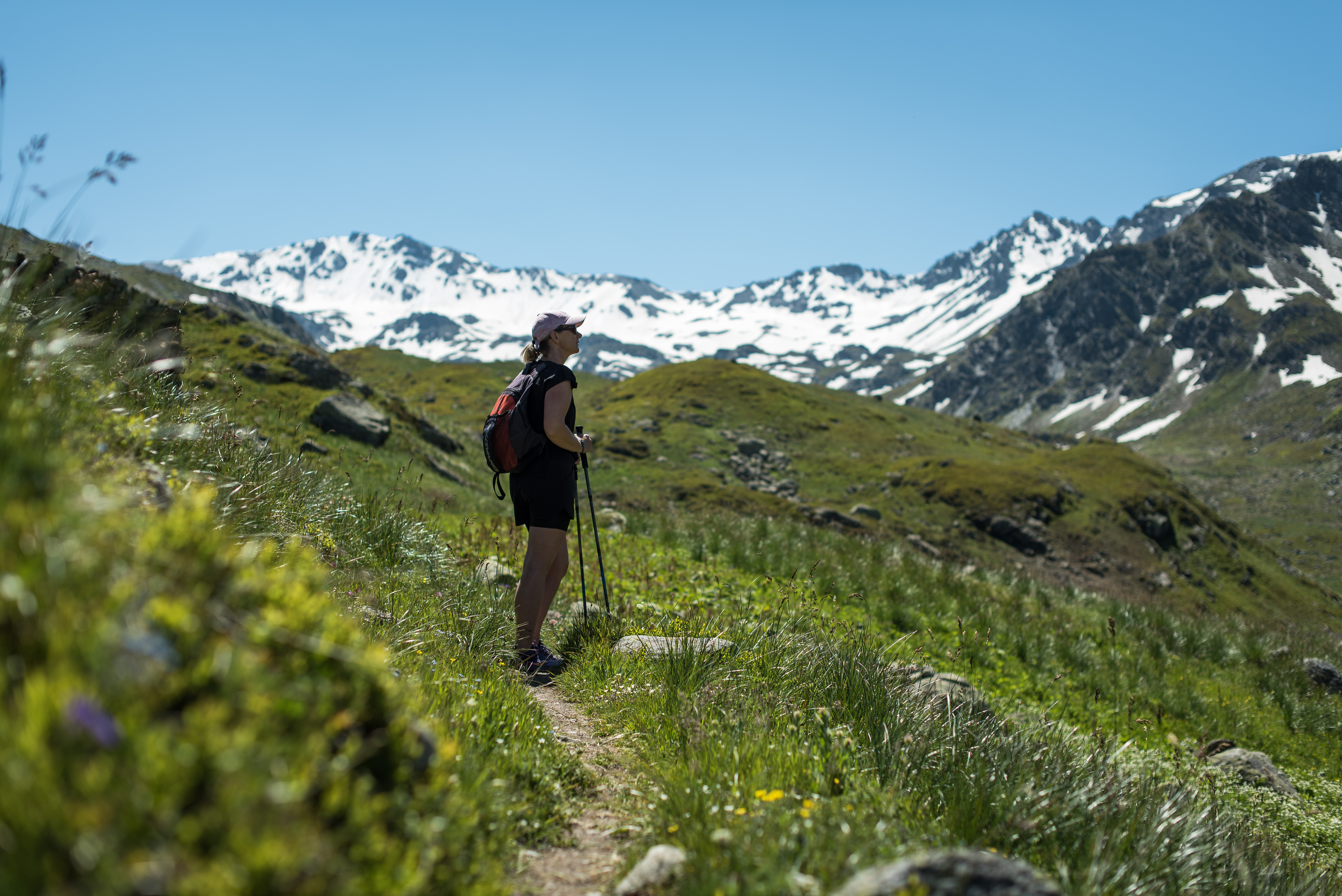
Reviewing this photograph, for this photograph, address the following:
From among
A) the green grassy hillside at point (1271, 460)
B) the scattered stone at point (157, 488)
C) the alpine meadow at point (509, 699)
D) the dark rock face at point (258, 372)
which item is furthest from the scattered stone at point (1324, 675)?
the green grassy hillside at point (1271, 460)

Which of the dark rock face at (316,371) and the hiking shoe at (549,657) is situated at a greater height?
the dark rock face at (316,371)

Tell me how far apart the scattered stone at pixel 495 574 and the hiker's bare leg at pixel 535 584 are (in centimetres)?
153

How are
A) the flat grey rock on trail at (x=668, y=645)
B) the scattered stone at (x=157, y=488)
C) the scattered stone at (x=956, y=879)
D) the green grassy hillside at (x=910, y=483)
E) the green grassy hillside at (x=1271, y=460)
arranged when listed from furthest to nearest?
the green grassy hillside at (x=1271, y=460)
the green grassy hillside at (x=910, y=483)
the flat grey rock on trail at (x=668, y=645)
the scattered stone at (x=157, y=488)
the scattered stone at (x=956, y=879)

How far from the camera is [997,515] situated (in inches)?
1594

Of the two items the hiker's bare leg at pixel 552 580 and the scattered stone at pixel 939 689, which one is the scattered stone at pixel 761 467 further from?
the hiker's bare leg at pixel 552 580

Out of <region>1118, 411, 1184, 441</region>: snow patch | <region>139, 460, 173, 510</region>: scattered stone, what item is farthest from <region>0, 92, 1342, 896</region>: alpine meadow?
<region>1118, 411, 1184, 441</region>: snow patch

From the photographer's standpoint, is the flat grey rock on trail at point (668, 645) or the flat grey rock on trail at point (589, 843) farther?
the flat grey rock on trail at point (668, 645)

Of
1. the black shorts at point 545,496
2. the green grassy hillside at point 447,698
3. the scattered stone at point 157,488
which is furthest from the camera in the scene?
the black shorts at point 545,496

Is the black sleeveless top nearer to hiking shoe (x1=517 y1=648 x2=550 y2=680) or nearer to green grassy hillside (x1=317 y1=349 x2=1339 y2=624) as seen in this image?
hiking shoe (x1=517 y1=648 x2=550 y2=680)

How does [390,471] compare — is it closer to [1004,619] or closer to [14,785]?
[1004,619]

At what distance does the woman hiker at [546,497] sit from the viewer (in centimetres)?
588

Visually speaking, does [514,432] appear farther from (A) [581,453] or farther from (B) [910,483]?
(B) [910,483]

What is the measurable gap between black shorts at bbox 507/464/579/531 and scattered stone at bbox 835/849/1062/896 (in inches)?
157

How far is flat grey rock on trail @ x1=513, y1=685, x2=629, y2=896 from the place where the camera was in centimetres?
307
